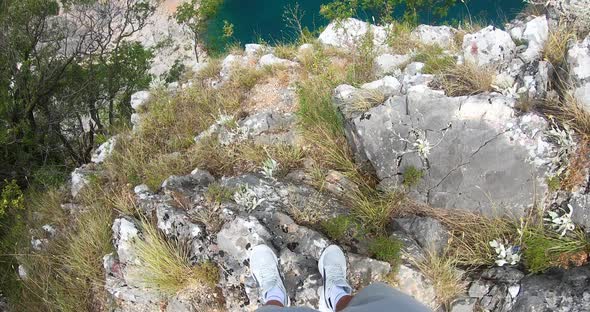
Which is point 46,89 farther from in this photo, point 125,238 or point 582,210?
point 582,210

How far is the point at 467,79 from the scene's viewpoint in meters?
4.45

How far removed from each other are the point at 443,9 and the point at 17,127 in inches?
574

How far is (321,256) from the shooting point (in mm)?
3920

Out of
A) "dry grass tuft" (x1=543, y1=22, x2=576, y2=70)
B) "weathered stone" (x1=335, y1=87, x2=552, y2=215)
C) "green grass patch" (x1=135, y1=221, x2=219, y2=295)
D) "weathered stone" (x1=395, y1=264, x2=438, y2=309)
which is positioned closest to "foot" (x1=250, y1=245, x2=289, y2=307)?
"green grass patch" (x1=135, y1=221, x2=219, y2=295)

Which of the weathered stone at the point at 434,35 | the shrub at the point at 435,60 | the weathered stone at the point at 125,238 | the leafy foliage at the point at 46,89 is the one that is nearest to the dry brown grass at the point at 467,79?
the shrub at the point at 435,60

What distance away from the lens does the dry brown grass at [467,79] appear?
14.1ft

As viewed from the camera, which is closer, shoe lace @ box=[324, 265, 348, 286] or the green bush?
shoe lace @ box=[324, 265, 348, 286]

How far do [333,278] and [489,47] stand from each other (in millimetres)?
3517

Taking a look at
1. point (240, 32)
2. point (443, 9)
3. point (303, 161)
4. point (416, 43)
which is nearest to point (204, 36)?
point (240, 32)

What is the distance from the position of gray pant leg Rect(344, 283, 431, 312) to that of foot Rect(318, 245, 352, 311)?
0.37 metres

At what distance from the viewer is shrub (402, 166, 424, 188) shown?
436cm

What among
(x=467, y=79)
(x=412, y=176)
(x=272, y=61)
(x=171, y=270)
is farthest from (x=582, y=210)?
(x=272, y=61)

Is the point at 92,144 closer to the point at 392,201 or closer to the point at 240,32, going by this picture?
the point at 392,201

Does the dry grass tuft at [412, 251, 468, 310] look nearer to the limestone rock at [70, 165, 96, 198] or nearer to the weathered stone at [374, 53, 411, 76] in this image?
the weathered stone at [374, 53, 411, 76]
